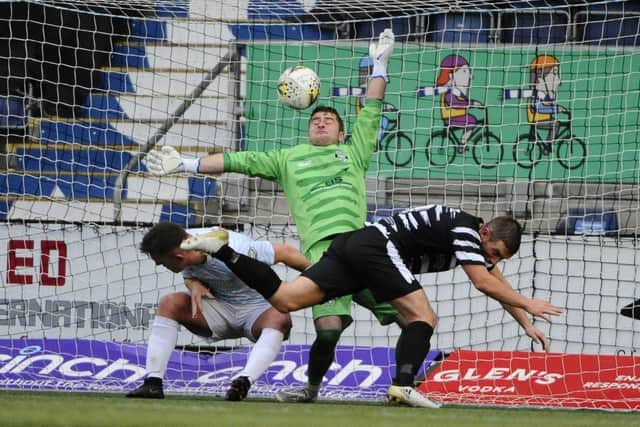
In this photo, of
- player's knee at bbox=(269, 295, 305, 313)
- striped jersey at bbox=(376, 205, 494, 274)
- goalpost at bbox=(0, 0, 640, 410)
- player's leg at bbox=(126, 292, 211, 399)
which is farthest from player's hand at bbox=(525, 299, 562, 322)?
goalpost at bbox=(0, 0, 640, 410)

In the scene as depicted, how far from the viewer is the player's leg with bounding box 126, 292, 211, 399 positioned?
21.6ft

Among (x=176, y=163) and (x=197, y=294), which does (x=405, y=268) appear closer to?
(x=197, y=294)

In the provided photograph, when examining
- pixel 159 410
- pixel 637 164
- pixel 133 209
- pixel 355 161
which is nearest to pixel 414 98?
pixel 637 164

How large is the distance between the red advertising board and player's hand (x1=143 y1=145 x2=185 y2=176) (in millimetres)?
2509

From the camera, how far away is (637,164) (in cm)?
1020

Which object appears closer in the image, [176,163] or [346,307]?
[346,307]

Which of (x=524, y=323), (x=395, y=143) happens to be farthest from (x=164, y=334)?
(x=395, y=143)

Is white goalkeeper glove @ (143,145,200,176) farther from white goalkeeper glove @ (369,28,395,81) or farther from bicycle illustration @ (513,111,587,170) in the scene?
bicycle illustration @ (513,111,587,170)

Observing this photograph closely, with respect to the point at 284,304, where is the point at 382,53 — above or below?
above

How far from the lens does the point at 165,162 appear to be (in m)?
7.27

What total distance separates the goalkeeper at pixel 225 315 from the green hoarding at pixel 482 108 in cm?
Answer: 351

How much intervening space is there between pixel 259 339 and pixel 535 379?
2.60 m

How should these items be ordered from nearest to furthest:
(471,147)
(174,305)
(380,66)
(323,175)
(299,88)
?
(174,305)
(323,175)
(380,66)
(299,88)
(471,147)

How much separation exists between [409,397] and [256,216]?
175 inches
